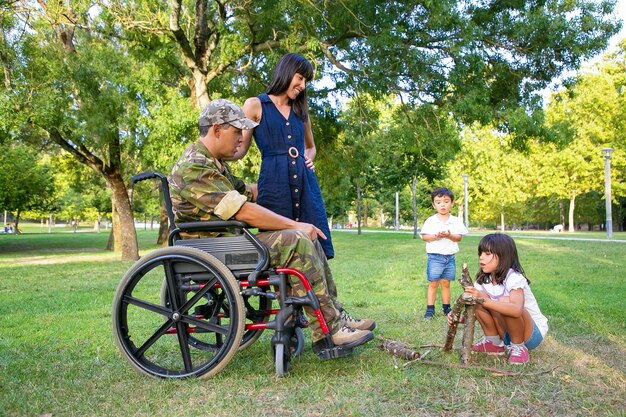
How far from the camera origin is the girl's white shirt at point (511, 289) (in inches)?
134

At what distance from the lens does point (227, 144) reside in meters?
3.33

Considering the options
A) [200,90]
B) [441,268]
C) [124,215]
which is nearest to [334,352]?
[441,268]

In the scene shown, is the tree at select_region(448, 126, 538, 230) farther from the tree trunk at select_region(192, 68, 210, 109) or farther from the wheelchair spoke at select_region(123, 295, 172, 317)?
the wheelchair spoke at select_region(123, 295, 172, 317)

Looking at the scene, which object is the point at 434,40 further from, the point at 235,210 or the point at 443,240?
the point at 235,210

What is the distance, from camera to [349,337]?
3.23 metres

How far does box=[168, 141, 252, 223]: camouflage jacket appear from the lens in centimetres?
309

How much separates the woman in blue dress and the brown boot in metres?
0.66

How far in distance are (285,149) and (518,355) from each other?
1873 mm

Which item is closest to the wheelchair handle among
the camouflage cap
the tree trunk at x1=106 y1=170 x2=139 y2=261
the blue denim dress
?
the camouflage cap

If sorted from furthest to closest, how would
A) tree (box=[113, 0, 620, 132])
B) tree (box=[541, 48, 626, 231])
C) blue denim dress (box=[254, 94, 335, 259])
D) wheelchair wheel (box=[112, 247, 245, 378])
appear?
1. tree (box=[541, 48, 626, 231])
2. tree (box=[113, 0, 620, 132])
3. blue denim dress (box=[254, 94, 335, 259])
4. wheelchair wheel (box=[112, 247, 245, 378])

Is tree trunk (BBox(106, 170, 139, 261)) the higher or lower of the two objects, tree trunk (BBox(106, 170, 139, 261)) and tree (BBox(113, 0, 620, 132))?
the lower

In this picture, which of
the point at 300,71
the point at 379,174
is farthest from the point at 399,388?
the point at 379,174

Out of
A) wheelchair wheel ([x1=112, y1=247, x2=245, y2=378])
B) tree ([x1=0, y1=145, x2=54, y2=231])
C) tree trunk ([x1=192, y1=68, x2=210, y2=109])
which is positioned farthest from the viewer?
tree ([x1=0, y1=145, x2=54, y2=231])

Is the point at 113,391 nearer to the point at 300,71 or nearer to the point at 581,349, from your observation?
the point at 300,71
